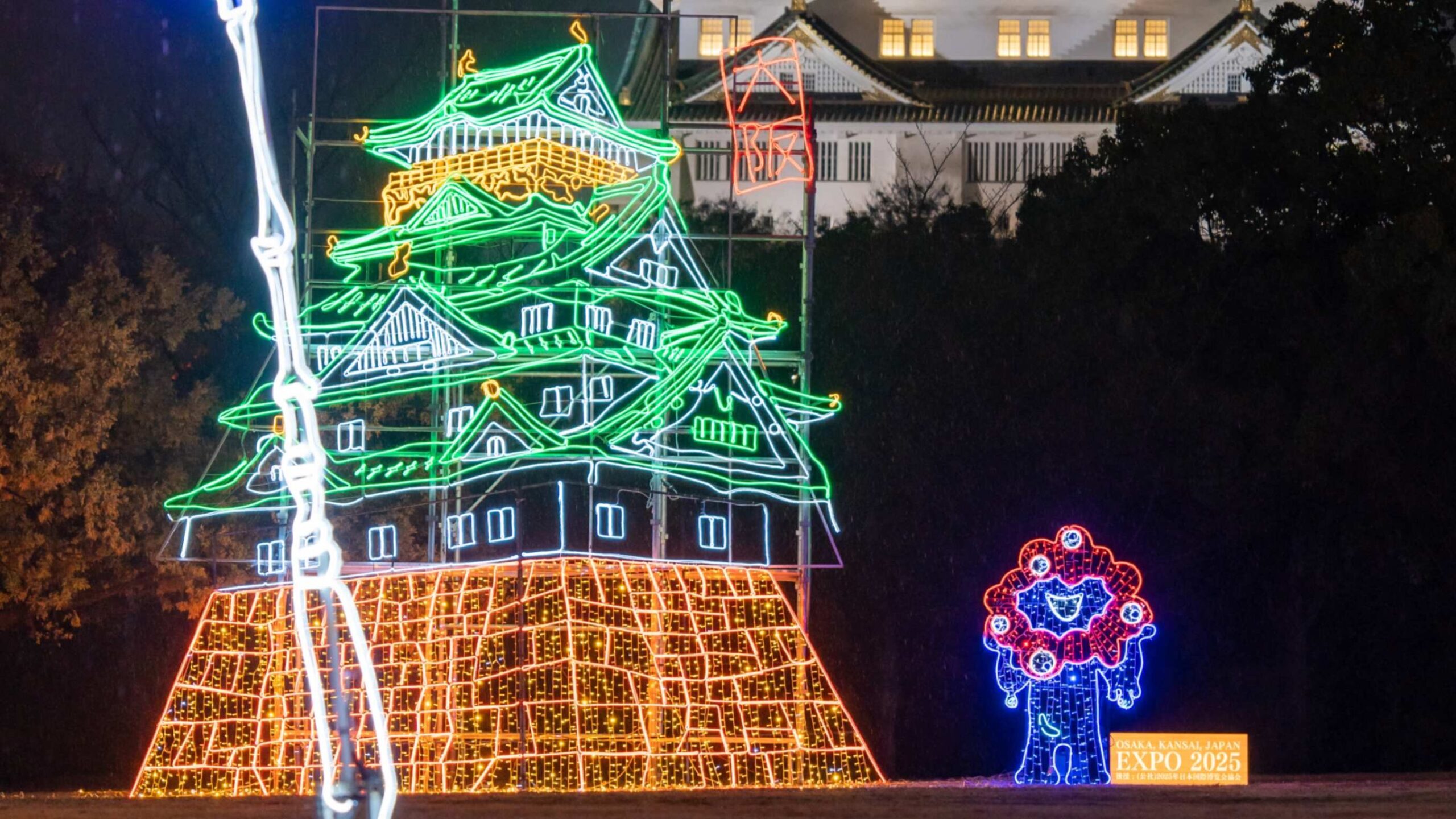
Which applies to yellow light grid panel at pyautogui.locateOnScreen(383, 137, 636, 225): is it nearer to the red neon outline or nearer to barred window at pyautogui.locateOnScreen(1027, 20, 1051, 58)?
the red neon outline

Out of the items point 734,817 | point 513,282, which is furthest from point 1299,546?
point 734,817

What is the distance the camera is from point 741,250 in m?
20.3

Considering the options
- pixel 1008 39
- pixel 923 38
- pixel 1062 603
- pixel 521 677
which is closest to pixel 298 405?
pixel 521 677

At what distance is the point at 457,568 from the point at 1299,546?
386 inches

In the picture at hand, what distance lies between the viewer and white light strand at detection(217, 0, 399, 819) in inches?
111

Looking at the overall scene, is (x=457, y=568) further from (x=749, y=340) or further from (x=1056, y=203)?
(x=1056, y=203)

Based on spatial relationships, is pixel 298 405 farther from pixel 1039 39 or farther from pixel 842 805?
pixel 1039 39

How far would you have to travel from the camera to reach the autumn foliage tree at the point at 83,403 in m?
13.7

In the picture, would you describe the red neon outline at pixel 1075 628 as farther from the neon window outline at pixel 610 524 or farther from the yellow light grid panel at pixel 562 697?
the neon window outline at pixel 610 524

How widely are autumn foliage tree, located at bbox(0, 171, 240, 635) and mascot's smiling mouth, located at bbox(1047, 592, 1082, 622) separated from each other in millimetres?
6936

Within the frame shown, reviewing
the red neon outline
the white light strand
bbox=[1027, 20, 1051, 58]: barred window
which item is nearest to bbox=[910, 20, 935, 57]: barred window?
bbox=[1027, 20, 1051, 58]: barred window

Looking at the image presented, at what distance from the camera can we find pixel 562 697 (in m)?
11.9

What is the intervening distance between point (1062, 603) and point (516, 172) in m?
4.70

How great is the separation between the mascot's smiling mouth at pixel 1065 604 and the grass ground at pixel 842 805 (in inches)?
219
